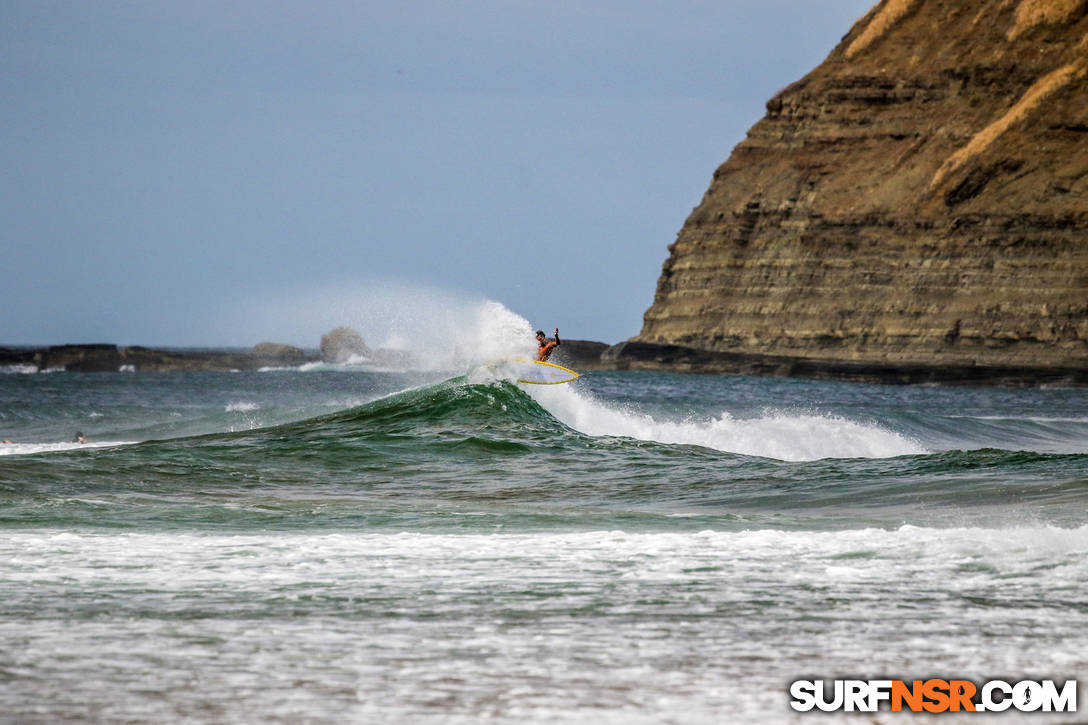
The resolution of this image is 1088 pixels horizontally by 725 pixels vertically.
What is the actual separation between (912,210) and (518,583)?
89.5 metres

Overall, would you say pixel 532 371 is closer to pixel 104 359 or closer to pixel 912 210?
pixel 912 210

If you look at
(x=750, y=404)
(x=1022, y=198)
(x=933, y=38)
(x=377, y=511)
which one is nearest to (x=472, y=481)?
(x=377, y=511)

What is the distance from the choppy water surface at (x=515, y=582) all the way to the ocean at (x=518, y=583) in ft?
0.09

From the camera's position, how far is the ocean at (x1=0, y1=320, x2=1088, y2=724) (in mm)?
5340

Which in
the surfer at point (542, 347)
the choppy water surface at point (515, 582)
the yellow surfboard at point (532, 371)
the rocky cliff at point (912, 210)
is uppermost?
Answer: the rocky cliff at point (912, 210)

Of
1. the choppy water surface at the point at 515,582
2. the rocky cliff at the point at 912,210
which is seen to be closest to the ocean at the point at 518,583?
the choppy water surface at the point at 515,582

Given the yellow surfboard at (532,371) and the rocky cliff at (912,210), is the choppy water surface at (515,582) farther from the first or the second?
the rocky cliff at (912,210)

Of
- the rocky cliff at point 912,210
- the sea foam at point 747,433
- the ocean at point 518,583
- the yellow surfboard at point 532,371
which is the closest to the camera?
the ocean at point 518,583

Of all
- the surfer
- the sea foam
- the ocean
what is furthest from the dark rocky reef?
the ocean

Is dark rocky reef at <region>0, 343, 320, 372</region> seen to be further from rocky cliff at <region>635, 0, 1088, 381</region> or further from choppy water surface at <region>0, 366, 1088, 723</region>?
choppy water surface at <region>0, 366, 1088, 723</region>

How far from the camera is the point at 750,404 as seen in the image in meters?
46.5

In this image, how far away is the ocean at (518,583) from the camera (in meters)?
5.34

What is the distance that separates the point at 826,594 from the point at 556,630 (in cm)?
192

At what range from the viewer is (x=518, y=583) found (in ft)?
25.9
